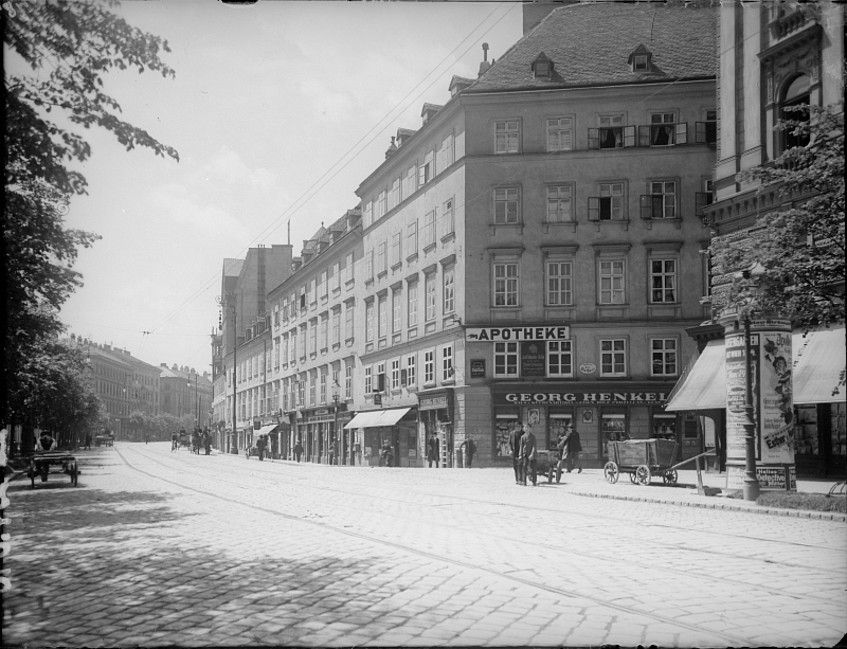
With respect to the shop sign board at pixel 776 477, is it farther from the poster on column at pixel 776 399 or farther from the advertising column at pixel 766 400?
the poster on column at pixel 776 399

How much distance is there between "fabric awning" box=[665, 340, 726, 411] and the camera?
26328mm

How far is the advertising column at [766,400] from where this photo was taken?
60.8 feet

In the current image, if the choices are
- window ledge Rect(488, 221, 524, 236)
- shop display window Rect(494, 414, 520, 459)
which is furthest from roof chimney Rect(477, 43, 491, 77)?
shop display window Rect(494, 414, 520, 459)

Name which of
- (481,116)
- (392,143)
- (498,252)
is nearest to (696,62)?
(481,116)

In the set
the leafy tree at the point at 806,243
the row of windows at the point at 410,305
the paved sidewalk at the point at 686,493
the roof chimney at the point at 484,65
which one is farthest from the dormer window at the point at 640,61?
the leafy tree at the point at 806,243

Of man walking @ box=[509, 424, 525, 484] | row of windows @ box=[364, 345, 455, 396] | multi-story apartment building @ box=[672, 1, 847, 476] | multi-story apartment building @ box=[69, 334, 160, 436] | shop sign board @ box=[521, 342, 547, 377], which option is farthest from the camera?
multi-story apartment building @ box=[69, 334, 160, 436]

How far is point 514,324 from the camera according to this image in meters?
39.9

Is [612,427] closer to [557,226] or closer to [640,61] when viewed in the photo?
[557,226]

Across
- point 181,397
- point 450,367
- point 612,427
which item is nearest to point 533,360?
point 450,367

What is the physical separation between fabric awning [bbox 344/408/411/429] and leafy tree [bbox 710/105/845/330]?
30043mm

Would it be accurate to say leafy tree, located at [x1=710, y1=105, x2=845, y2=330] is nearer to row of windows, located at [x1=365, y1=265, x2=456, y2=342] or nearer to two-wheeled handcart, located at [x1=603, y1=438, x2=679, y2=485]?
two-wheeled handcart, located at [x1=603, y1=438, x2=679, y2=485]

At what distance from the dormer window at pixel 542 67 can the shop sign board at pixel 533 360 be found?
12.6 m

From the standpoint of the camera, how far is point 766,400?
61.2 feet

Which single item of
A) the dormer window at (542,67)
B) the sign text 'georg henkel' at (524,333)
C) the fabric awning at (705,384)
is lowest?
the fabric awning at (705,384)
